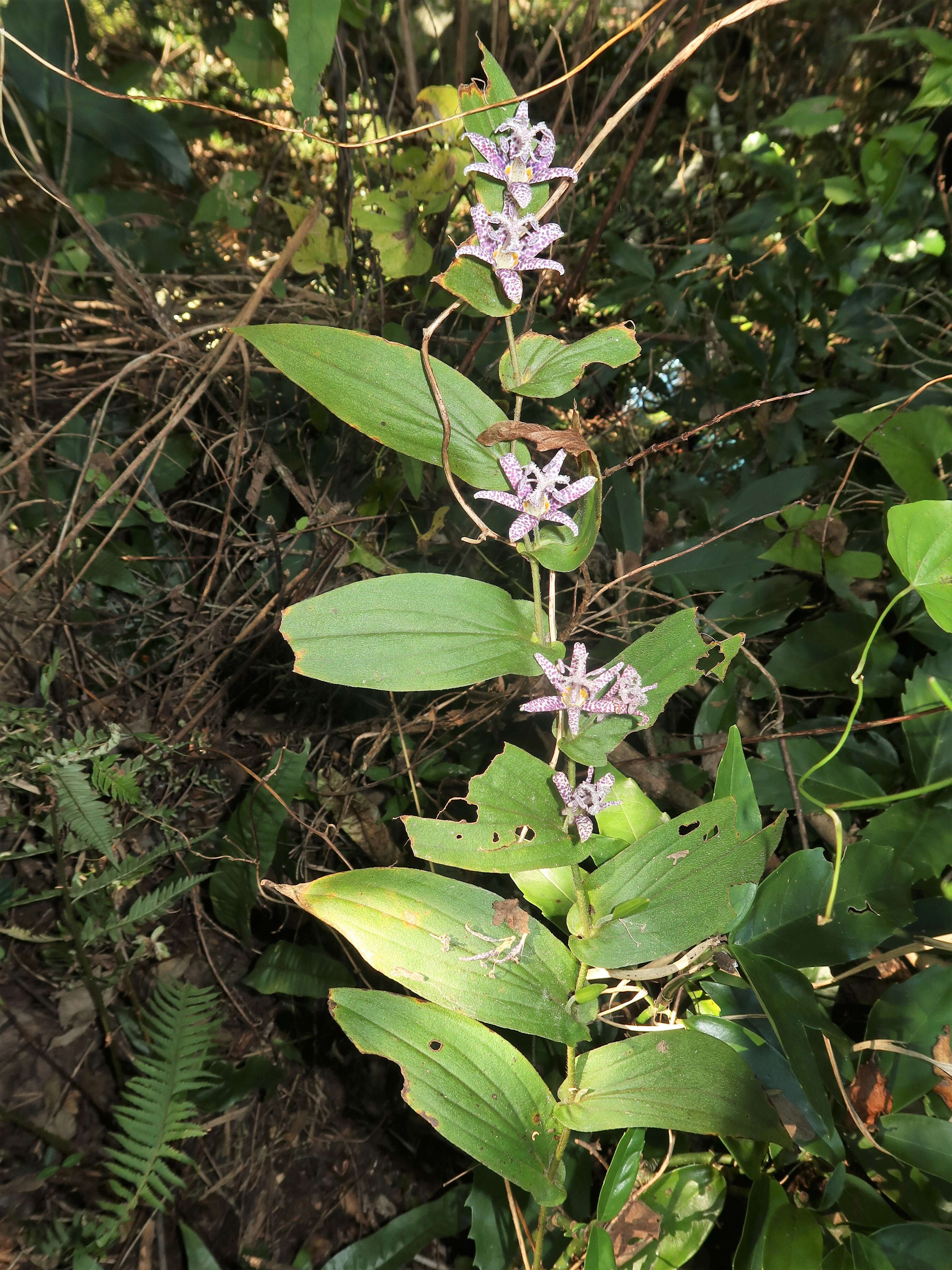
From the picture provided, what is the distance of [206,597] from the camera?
114 cm

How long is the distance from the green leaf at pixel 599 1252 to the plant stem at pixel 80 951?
2.07 feet

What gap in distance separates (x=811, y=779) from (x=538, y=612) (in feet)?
1.60

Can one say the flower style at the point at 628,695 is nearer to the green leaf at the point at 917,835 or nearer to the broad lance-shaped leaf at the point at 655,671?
the broad lance-shaped leaf at the point at 655,671

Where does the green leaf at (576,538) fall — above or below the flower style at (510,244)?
below

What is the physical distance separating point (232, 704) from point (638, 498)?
71 cm

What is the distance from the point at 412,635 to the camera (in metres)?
0.53

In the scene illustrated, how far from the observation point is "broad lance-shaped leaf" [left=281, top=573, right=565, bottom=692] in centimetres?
51

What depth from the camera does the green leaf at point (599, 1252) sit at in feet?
1.82

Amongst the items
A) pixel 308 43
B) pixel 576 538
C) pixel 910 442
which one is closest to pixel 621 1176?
pixel 576 538

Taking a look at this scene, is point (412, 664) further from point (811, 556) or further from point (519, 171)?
point (811, 556)

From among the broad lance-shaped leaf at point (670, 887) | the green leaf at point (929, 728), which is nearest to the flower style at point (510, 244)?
the broad lance-shaped leaf at point (670, 887)

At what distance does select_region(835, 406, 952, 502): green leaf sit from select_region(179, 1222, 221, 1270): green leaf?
1.23 metres

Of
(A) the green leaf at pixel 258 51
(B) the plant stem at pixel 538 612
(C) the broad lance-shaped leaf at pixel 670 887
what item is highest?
(A) the green leaf at pixel 258 51

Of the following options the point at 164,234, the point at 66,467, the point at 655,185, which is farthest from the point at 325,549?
the point at 655,185
